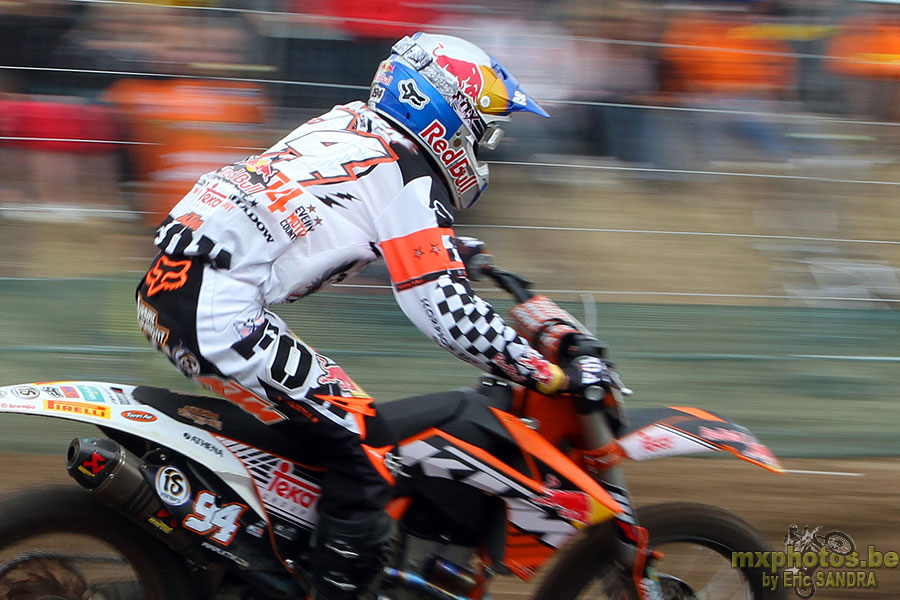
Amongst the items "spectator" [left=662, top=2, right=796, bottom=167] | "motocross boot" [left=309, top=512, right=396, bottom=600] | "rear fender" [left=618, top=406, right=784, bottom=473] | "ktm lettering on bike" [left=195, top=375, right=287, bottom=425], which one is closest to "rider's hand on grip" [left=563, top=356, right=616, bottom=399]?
"rear fender" [left=618, top=406, right=784, bottom=473]

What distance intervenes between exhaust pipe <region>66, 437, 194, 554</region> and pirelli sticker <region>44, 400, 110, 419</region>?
0.06m

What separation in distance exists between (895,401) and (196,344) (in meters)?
3.23

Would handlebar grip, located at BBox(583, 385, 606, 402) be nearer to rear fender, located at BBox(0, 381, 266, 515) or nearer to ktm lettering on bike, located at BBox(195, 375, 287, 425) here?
ktm lettering on bike, located at BBox(195, 375, 287, 425)

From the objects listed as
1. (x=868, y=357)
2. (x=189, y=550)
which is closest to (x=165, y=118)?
(x=189, y=550)

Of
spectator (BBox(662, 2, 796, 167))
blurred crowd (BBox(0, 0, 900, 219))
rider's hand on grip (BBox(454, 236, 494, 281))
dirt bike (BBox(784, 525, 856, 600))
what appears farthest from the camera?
spectator (BBox(662, 2, 796, 167))

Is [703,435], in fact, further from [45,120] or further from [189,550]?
[45,120]

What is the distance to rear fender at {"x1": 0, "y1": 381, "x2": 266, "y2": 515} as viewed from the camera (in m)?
2.62

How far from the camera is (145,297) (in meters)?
2.72

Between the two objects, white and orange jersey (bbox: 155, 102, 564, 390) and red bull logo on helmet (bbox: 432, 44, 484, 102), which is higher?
red bull logo on helmet (bbox: 432, 44, 484, 102)

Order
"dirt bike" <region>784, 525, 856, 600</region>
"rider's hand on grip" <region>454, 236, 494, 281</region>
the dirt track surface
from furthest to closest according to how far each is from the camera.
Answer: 1. the dirt track surface
2. "dirt bike" <region>784, 525, 856, 600</region>
3. "rider's hand on grip" <region>454, 236, 494, 281</region>

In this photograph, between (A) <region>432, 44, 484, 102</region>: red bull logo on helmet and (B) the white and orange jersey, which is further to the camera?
(A) <region>432, 44, 484, 102</region>: red bull logo on helmet

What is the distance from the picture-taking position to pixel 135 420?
8.81ft

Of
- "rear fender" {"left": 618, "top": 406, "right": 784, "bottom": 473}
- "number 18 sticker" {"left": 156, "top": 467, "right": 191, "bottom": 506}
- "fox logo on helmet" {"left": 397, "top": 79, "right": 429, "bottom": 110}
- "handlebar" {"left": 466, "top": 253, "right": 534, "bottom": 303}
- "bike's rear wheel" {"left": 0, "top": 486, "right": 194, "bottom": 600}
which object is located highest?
"fox logo on helmet" {"left": 397, "top": 79, "right": 429, "bottom": 110}

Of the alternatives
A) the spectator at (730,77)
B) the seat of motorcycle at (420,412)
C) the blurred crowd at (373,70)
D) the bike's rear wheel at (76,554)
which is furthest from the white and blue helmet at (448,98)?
the spectator at (730,77)
